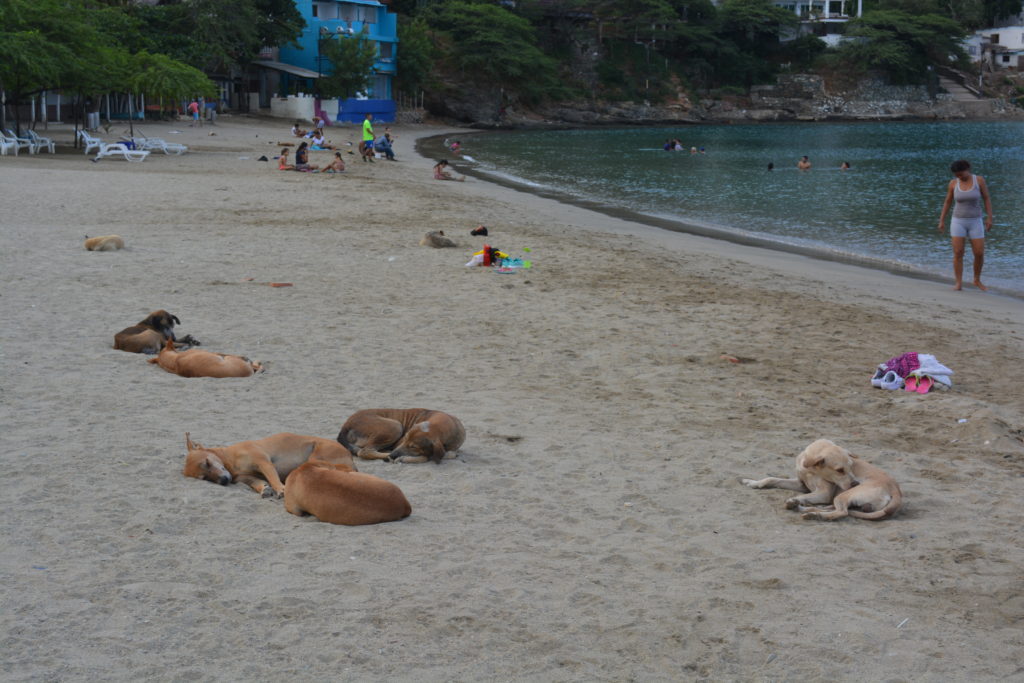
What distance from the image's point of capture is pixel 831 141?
243 ft

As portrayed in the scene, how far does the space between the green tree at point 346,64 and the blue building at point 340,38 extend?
0.75 metres

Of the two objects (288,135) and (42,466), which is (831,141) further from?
(42,466)

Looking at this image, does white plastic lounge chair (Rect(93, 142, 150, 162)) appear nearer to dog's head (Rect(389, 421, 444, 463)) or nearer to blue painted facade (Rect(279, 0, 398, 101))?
dog's head (Rect(389, 421, 444, 463))

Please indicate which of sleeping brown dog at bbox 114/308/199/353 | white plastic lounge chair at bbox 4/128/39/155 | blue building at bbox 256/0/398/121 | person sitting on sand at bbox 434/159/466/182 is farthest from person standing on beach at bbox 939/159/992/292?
blue building at bbox 256/0/398/121

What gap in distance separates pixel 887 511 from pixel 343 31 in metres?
71.7

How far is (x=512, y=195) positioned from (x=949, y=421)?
2119cm

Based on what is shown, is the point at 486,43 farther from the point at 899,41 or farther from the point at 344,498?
the point at 344,498

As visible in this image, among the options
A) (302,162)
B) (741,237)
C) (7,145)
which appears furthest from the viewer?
(7,145)

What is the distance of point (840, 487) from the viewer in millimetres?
5973

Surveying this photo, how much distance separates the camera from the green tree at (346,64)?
6931cm

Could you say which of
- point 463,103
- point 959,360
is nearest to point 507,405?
point 959,360

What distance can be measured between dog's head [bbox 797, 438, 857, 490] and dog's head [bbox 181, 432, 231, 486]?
10.9ft

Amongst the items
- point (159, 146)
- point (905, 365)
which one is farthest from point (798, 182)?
point (905, 365)

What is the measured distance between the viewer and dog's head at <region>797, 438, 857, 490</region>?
5941 mm
